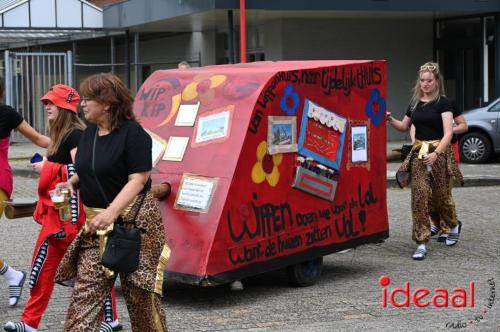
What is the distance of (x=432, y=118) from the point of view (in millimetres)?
9414

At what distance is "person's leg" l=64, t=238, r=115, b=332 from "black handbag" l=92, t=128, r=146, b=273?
0.53 feet

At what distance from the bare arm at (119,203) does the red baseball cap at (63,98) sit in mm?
1669

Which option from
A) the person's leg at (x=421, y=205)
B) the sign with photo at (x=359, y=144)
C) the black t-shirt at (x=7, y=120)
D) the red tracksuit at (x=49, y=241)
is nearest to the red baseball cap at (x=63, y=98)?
the red tracksuit at (x=49, y=241)

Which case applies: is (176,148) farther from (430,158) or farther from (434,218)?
(434,218)

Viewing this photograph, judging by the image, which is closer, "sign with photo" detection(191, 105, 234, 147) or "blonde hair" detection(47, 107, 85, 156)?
"blonde hair" detection(47, 107, 85, 156)

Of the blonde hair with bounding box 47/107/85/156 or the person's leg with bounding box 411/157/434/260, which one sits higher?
the blonde hair with bounding box 47/107/85/156

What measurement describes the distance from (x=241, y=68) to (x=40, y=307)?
9.10ft

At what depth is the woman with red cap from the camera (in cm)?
638

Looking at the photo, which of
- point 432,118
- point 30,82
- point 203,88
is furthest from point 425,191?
point 30,82

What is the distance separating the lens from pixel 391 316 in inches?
273

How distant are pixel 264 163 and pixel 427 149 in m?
2.58

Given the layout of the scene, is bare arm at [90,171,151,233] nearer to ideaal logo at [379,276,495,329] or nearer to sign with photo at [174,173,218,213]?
sign with photo at [174,173,218,213]

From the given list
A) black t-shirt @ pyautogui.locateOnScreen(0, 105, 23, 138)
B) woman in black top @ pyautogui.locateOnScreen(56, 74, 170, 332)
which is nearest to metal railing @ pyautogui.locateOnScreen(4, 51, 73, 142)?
black t-shirt @ pyautogui.locateOnScreen(0, 105, 23, 138)

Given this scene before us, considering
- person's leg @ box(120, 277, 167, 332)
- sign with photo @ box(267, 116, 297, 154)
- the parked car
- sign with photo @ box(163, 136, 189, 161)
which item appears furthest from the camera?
the parked car
